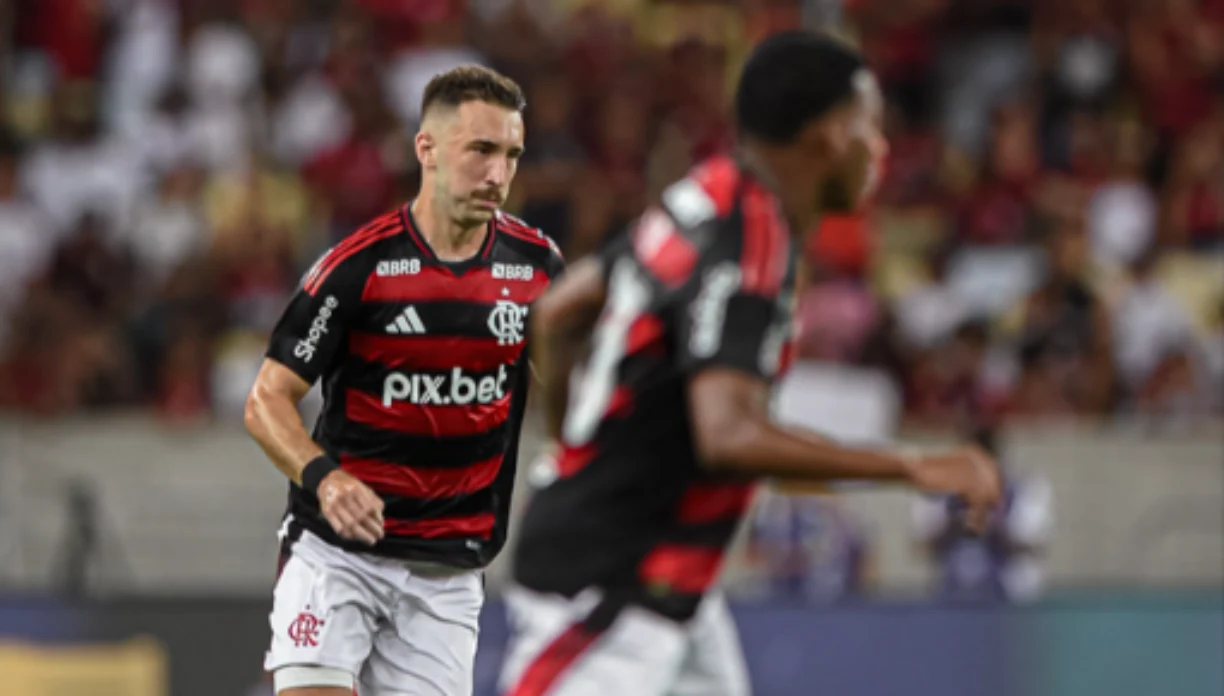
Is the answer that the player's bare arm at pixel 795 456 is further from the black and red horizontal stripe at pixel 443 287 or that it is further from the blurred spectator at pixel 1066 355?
the blurred spectator at pixel 1066 355

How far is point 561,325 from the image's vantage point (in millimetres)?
5305

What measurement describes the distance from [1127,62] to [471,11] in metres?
4.68

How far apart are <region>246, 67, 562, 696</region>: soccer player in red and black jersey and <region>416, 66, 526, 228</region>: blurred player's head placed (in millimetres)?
101

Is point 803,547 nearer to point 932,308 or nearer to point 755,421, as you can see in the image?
point 932,308

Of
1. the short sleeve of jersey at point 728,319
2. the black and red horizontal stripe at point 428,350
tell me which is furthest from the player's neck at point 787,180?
the black and red horizontal stripe at point 428,350

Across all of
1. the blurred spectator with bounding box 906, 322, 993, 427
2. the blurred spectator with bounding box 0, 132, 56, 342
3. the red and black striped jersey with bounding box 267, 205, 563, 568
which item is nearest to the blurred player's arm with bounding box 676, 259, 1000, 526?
the red and black striped jersey with bounding box 267, 205, 563, 568

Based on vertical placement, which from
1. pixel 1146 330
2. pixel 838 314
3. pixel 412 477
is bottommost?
pixel 1146 330

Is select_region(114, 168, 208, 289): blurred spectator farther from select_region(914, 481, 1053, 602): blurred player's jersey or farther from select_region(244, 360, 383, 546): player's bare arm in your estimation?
select_region(244, 360, 383, 546): player's bare arm

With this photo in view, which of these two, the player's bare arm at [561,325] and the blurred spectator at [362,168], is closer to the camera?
the player's bare arm at [561,325]

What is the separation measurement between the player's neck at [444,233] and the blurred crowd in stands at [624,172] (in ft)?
19.6

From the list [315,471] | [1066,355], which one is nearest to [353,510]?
[315,471]

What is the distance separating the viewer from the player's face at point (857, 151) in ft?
15.2

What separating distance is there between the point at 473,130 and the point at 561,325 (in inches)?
54.4

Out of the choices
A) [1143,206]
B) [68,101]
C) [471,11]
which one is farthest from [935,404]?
[68,101]
